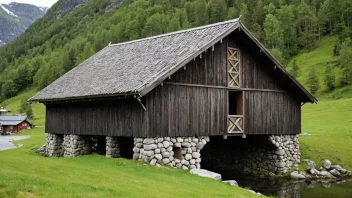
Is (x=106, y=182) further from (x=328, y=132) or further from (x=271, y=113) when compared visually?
(x=328, y=132)

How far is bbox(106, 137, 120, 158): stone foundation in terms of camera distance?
29220 millimetres

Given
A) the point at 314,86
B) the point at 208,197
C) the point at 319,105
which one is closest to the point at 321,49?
the point at 314,86

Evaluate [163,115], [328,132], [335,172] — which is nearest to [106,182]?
[163,115]

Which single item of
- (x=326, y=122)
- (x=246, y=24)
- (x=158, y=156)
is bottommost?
(x=158, y=156)

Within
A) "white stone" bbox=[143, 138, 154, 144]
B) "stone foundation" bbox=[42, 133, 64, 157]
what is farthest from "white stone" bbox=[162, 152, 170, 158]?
"stone foundation" bbox=[42, 133, 64, 157]

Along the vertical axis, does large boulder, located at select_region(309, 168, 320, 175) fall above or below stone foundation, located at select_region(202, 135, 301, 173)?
below

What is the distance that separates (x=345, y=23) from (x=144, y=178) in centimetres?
12644

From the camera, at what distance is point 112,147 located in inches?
1161

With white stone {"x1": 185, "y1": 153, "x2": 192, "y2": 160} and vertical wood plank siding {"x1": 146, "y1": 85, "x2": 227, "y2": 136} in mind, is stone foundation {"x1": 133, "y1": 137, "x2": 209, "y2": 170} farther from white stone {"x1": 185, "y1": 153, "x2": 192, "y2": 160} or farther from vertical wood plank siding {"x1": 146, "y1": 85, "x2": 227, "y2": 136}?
vertical wood plank siding {"x1": 146, "y1": 85, "x2": 227, "y2": 136}

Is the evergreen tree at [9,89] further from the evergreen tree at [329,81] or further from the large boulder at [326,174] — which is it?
the large boulder at [326,174]

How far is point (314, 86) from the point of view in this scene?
88250 mm

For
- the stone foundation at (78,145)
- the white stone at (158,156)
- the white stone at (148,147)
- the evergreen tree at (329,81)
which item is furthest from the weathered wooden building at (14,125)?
the white stone at (158,156)

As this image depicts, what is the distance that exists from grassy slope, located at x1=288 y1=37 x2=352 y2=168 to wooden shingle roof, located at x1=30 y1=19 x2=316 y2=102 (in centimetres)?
1448

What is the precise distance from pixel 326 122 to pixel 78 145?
36.7 m
